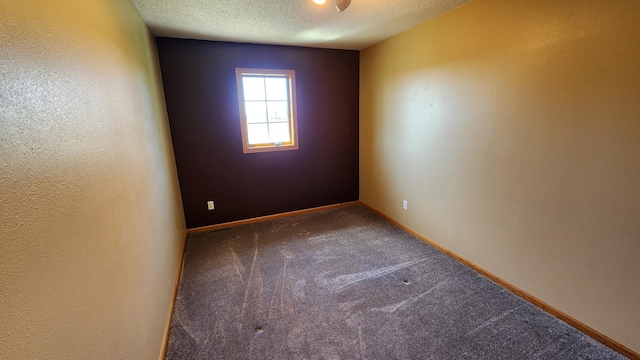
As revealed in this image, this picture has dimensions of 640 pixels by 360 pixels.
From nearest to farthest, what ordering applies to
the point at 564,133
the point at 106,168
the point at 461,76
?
the point at 106,168, the point at 564,133, the point at 461,76

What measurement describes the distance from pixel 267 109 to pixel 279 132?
340 millimetres

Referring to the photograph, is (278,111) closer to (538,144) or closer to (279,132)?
(279,132)

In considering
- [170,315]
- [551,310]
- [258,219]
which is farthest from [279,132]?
[551,310]

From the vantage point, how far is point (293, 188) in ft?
12.1

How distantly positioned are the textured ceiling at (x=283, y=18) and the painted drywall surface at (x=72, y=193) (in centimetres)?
59

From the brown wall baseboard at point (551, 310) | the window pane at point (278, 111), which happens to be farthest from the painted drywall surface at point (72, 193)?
the brown wall baseboard at point (551, 310)

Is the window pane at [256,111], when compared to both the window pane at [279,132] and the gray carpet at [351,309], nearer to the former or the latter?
the window pane at [279,132]

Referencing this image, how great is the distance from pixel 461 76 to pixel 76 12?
2.54 metres

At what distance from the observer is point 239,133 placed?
327 centimetres

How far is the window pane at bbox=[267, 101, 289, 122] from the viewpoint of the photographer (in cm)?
342

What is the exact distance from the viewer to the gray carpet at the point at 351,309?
1.59 metres

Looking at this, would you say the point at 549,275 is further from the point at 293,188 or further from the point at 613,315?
the point at 293,188

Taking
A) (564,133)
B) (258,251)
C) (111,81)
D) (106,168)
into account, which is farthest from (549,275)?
(111,81)

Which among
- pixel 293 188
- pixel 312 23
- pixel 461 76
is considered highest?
pixel 312 23
